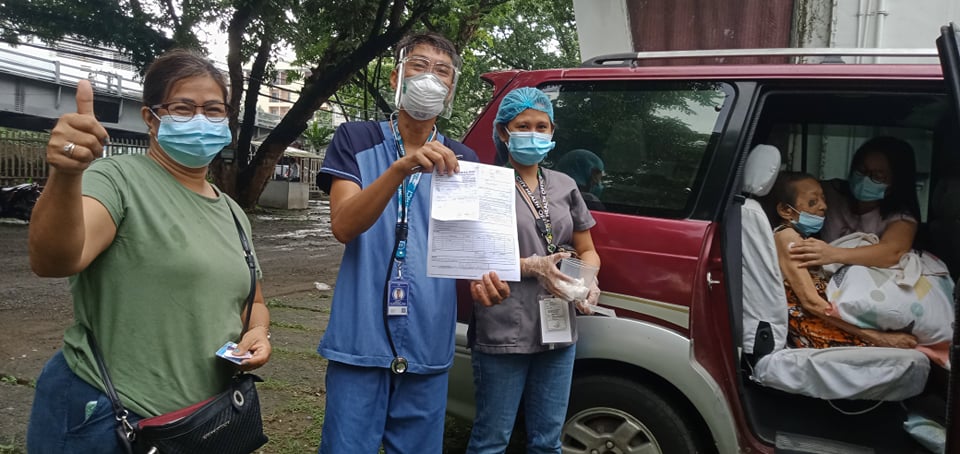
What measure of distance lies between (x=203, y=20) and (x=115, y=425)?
12.2 m

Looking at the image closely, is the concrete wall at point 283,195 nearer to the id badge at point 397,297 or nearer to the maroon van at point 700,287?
the maroon van at point 700,287

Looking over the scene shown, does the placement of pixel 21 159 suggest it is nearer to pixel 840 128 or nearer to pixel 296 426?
pixel 296 426

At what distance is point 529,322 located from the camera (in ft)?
7.43

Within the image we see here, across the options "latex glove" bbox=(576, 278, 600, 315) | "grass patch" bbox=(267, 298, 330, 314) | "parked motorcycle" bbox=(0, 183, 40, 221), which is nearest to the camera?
"latex glove" bbox=(576, 278, 600, 315)

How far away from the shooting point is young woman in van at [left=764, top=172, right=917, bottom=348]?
2.78 m

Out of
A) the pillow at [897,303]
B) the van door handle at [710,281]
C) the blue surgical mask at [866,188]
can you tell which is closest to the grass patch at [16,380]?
the van door handle at [710,281]

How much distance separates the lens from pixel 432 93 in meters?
2.03

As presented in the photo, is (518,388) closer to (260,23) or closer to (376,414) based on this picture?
(376,414)

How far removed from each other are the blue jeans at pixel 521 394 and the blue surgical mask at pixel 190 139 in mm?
1132

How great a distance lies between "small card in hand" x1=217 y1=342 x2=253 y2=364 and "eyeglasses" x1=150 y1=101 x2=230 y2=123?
635 mm

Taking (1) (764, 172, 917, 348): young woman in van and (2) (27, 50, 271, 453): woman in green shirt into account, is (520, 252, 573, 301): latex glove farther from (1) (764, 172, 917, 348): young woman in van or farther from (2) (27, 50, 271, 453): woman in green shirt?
(1) (764, 172, 917, 348): young woman in van

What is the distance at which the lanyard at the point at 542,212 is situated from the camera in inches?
91.6

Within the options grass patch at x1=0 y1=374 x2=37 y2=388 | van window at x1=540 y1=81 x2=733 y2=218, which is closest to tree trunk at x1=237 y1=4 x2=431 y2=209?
grass patch at x1=0 y1=374 x2=37 y2=388

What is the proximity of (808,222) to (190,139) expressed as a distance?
8.45ft
